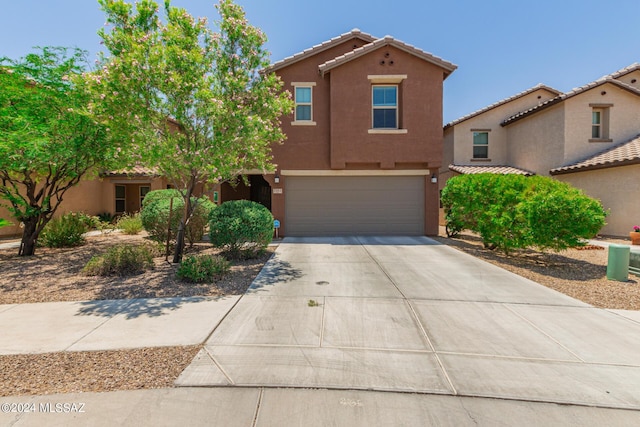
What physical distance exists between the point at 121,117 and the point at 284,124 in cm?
719

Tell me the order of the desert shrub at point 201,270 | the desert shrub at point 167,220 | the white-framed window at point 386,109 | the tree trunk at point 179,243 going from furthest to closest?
1. the white-framed window at point 386,109
2. the desert shrub at point 167,220
3. the tree trunk at point 179,243
4. the desert shrub at point 201,270

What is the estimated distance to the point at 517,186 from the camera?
932cm

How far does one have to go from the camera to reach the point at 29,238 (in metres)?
9.52

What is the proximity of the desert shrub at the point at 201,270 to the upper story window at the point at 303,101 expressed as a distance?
8211 mm

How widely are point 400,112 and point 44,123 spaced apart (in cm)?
1217

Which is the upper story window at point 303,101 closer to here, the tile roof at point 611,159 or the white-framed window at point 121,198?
the tile roof at point 611,159

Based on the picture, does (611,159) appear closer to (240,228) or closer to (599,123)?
(599,123)

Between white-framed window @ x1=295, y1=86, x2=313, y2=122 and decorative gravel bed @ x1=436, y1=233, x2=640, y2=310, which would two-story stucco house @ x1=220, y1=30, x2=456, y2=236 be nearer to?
white-framed window @ x1=295, y1=86, x2=313, y2=122

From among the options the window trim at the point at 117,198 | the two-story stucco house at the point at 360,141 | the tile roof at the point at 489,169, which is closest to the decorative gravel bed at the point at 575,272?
the two-story stucco house at the point at 360,141

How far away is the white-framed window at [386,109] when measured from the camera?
13.0m

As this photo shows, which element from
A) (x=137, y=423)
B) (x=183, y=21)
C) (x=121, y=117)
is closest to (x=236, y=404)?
(x=137, y=423)

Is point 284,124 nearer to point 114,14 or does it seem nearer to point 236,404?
point 114,14

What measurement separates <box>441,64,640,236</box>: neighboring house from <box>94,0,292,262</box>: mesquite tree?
46.1ft


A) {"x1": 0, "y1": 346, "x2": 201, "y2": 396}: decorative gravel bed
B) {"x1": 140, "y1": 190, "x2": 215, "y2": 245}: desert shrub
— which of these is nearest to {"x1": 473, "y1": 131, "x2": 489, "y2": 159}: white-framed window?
{"x1": 140, "y1": 190, "x2": 215, "y2": 245}: desert shrub
